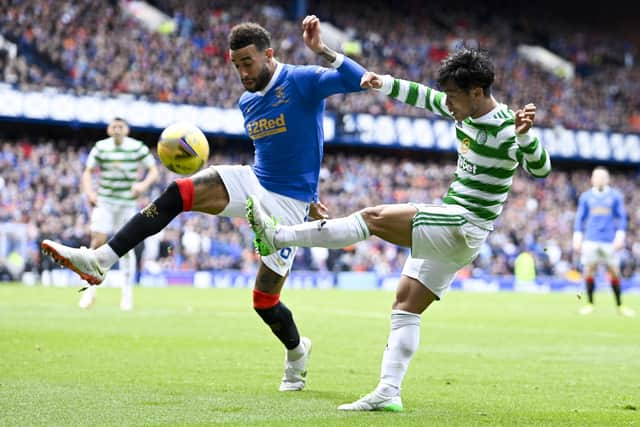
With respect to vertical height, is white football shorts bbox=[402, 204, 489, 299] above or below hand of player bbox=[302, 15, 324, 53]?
below

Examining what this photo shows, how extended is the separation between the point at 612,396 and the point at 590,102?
132 ft

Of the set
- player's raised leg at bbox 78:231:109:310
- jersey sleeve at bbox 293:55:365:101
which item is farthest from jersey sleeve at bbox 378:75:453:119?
player's raised leg at bbox 78:231:109:310

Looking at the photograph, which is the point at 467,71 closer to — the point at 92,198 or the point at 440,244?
the point at 440,244

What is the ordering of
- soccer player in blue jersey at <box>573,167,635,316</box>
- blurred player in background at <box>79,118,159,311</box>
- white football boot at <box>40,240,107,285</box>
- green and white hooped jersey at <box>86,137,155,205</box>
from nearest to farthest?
1. white football boot at <box>40,240,107,285</box>
2. blurred player in background at <box>79,118,159,311</box>
3. green and white hooped jersey at <box>86,137,155,205</box>
4. soccer player in blue jersey at <box>573,167,635,316</box>

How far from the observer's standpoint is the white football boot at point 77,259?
6655mm

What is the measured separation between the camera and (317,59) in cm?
3809

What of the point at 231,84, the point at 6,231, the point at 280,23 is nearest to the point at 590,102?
the point at 280,23

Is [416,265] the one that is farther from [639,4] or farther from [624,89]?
[639,4]

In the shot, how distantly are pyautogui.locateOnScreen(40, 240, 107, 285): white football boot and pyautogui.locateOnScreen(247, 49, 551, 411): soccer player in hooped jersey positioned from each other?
46.5 inches

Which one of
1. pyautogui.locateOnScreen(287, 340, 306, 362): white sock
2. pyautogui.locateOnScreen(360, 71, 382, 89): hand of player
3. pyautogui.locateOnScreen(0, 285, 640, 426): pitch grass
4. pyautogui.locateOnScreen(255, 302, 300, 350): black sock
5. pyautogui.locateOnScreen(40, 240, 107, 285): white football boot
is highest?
pyautogui.locateOnScreen(360, 71, 382, 89): hand of player

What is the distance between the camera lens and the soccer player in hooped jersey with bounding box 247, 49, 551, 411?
244 inches

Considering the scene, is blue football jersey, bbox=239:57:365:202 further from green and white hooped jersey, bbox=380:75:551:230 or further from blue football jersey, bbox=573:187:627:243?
blue football jersey, bbox=573:187:627:243

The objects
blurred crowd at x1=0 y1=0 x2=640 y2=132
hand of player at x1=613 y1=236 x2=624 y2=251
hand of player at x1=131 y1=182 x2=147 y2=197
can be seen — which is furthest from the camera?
blurred crowd at x1=0 y1=0 x2=640 y2=132

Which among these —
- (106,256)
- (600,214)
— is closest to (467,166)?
(106,256)
